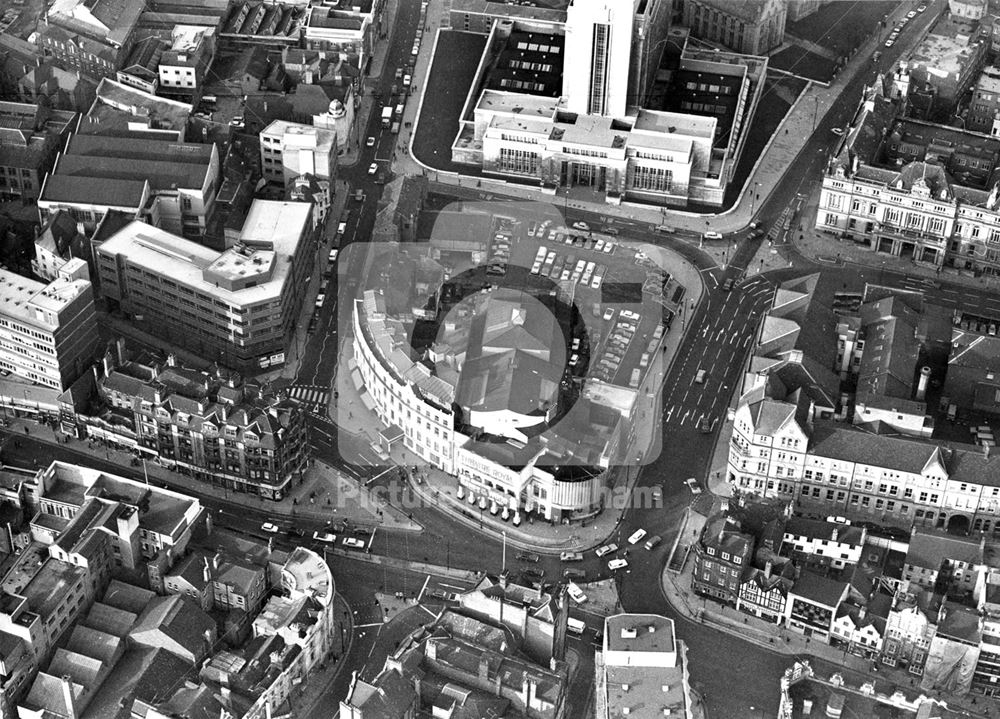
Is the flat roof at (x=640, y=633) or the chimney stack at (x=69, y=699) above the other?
the flat roof at (x=640, y=633)

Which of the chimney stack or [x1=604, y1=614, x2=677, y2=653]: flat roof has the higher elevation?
[x1=604, y1=614, x2=677, y2=653]: flat roof

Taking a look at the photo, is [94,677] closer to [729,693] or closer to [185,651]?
[185,651]

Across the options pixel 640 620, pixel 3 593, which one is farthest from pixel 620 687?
pixel 3 593

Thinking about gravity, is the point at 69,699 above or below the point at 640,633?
below

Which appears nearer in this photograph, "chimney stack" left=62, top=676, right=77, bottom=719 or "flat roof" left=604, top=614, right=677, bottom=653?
"chimney stack" left=62, top=676, right=77, bottom=719

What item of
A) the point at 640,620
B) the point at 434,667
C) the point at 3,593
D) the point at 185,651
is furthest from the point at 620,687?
the point at 3,593

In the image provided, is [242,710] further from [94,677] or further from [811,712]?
[811,712]

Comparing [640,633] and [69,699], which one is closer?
[69,699]

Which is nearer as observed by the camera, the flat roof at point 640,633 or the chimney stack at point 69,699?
the chimney stack at point 69,699

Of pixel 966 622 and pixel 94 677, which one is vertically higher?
pixel 966 622
